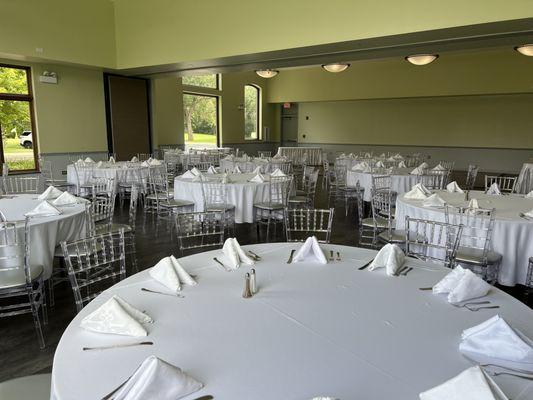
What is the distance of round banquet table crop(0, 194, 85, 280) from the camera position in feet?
11.1

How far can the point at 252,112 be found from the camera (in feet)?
58.5

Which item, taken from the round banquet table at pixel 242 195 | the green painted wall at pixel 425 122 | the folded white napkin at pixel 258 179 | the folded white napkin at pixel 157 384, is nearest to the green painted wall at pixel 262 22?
the folded white napkin at pixel 258 179

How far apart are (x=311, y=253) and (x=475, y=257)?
6.41ft

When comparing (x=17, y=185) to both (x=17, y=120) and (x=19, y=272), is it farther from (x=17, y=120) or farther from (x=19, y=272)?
(x=19, y=272)

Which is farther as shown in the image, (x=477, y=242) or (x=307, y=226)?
(x=477, y=242)

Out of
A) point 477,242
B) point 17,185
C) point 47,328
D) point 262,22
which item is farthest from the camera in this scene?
point 262,22

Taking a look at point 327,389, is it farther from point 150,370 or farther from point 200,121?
point 200,121

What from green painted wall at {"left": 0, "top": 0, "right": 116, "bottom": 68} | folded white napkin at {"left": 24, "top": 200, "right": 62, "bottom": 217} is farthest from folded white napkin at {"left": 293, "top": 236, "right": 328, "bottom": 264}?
green painted wall at {"left": 0, "top": 0, "right": 116, "bottom": 68}

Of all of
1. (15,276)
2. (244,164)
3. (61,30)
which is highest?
(61,30)

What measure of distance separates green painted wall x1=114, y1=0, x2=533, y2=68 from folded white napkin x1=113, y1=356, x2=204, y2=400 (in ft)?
21.4

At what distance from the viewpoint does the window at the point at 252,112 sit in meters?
17.4

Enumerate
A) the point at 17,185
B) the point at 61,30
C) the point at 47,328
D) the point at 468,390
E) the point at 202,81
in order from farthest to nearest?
the point at 202,81 → the point at 61,30 → the point at 17,185 → the point at 47,328 → the point at 468,390

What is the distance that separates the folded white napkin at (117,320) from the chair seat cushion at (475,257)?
2941mm

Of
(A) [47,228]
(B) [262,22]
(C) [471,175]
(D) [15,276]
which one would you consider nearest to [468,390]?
(D) [15,276]
